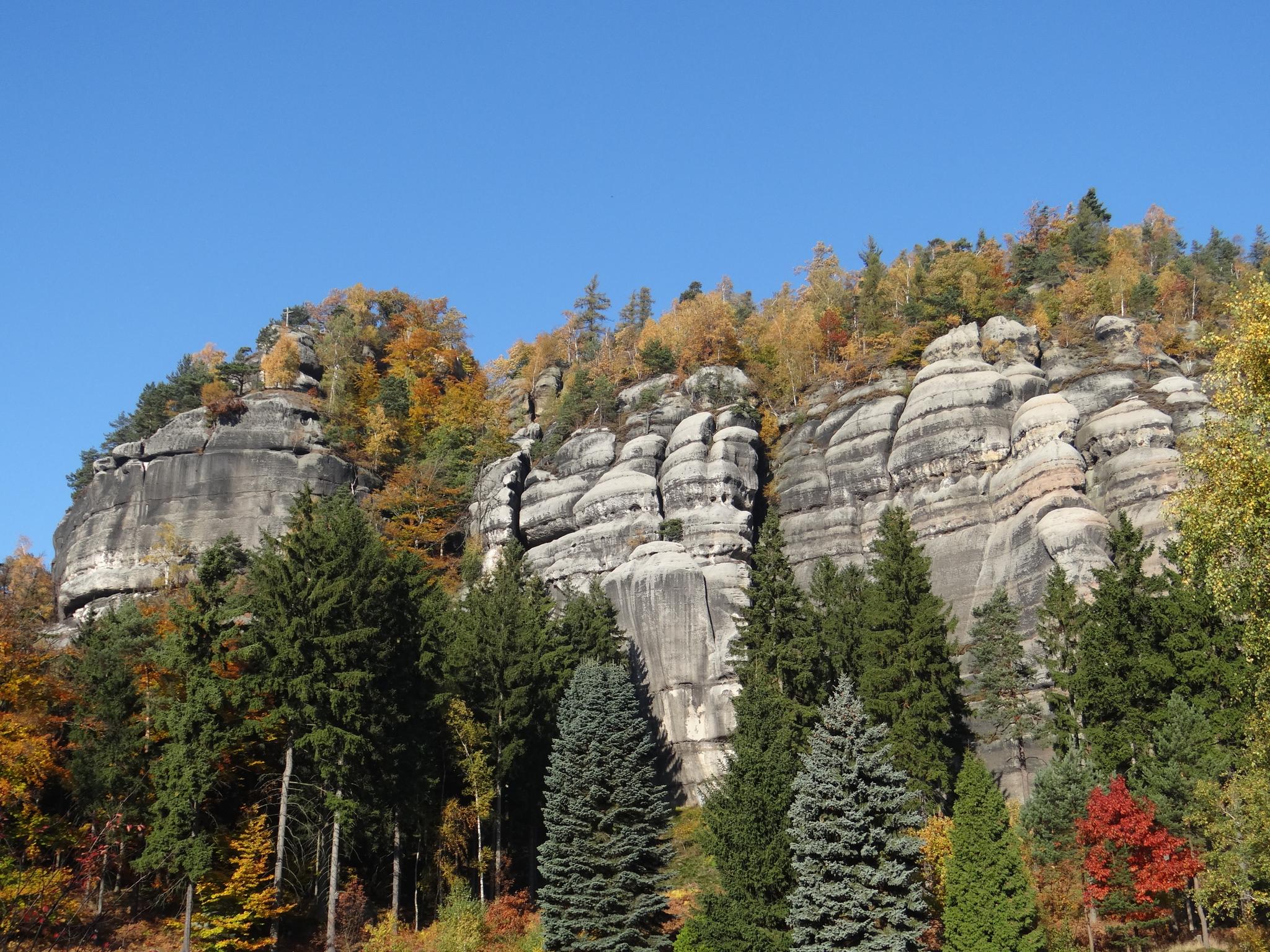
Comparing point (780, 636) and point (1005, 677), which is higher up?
point (780, 636)

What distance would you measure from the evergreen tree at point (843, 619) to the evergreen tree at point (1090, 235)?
172 feet

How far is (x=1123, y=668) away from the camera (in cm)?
4162

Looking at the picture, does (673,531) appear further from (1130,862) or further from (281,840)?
(1130,862)

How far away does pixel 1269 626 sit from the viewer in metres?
21.4

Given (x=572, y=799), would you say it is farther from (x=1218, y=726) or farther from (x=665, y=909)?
(x=1218, y=726)

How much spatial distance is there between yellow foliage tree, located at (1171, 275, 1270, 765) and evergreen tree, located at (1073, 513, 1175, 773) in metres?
18.3

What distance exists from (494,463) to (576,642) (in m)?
30.7

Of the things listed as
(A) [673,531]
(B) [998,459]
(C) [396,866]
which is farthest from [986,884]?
(A) [673,531]

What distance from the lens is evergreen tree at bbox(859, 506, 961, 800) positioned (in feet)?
137

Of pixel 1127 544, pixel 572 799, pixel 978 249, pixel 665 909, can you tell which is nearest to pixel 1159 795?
pixel 1127 544

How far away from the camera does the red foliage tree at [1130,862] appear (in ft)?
110

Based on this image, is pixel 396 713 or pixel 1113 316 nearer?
pixel 396 713

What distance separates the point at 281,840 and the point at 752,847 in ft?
47.2

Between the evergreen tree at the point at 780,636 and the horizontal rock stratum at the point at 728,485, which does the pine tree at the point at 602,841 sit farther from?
the horizontal rock stratum at the point at 728,485
